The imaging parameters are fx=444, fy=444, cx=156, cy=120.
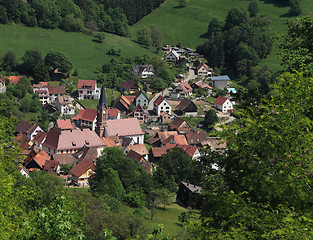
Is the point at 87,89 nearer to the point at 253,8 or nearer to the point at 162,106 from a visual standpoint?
the point at 162,106

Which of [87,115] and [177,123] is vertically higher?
[87,115]

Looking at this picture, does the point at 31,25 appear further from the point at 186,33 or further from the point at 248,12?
the point at 248,12

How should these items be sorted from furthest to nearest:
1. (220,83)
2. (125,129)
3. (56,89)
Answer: (220,83) → (56,89) → (125,129)

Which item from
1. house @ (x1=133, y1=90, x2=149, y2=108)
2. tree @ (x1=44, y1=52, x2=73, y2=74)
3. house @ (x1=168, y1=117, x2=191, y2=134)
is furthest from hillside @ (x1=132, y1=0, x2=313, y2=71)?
house @ (x1=168, y1=117, x2=191, y2=134)

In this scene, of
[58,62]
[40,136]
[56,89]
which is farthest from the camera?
[58,62]

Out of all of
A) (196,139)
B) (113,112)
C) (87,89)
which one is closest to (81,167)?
(196,139)
